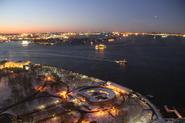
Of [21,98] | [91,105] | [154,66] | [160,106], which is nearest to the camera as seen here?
[91,105]

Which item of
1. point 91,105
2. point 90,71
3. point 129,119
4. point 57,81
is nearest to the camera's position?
point 129,119

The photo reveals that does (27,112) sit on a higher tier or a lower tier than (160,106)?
higher

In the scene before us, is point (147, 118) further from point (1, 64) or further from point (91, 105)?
point (1, 64)

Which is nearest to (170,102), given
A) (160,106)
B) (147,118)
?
(160,106)

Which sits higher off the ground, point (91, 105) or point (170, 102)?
point (91, 105)

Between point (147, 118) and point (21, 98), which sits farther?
point (21, 98)

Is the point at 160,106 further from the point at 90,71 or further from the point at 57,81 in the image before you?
the point at 90,71

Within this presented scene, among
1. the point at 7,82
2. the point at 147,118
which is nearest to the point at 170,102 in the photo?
the point at 147,118

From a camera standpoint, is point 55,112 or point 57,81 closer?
point 55,112

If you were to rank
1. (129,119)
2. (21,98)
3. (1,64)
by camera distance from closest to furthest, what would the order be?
(129,119), (21,98), (1,64)

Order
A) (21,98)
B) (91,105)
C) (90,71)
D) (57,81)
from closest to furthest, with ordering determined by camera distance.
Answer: (91,105) → (21,98) → (57,81) → (90,71)
